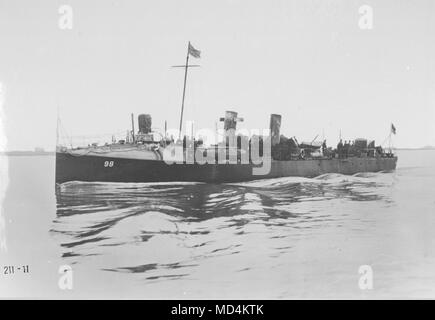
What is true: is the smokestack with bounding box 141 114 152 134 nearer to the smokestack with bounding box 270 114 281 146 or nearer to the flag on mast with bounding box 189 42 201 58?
the flag on mast with bounding box 189 42 201 58

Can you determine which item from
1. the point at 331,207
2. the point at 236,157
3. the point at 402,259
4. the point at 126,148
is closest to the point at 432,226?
the point at 402,259

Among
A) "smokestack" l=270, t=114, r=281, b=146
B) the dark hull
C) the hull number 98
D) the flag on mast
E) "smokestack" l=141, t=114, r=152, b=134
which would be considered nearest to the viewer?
the flag on mast

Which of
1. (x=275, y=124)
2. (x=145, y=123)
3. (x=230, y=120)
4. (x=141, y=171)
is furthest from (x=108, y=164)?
(x=275, y=124)

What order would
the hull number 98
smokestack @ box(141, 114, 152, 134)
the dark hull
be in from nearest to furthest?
smokestack @ box(141, 114, 152, 134), the dark hull, the hull number 98

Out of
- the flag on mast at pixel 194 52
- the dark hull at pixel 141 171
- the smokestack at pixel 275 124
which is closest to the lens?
the flag on mast at pixel 194 52

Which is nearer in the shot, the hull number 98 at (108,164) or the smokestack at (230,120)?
the smokestack at (230,120)

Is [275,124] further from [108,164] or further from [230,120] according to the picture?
[108,164]

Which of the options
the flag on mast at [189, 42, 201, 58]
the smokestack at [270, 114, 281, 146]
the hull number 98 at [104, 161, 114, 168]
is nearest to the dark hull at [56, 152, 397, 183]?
the hull number 98 at [104, 161, 114, 168]

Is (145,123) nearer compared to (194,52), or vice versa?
(194,52)

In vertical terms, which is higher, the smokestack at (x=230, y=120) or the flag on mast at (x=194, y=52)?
the flag on mast at (x=194, y=52)

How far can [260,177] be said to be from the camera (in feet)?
60.4

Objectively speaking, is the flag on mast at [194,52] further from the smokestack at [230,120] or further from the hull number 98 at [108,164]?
the hull number 98 at [108,164]

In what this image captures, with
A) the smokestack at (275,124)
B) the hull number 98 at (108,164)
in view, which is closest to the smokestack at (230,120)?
Result: the smokestack at (275,124)
